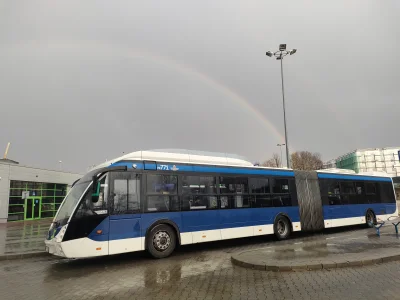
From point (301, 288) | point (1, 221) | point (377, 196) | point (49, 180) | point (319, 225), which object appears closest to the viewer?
point (301, 288)

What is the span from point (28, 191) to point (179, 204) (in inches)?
1002

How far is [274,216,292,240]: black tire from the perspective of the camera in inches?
534

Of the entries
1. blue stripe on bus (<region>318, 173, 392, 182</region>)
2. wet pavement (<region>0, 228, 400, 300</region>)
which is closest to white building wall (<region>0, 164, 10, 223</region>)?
wet pavement (<region>0, 228, 400, 300</region>)

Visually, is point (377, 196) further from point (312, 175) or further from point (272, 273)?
point (272, 273)

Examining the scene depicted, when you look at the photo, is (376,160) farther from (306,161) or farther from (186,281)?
(186,281)

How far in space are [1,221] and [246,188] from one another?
82.9ft

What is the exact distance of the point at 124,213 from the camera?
938 centimetres

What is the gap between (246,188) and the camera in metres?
12.7

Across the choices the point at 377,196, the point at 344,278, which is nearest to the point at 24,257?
the point at 344,278

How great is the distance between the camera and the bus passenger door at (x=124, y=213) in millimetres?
9086

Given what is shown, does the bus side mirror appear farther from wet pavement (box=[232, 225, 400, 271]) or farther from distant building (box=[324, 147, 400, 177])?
distant building (box=[324, 147, 400, 177])

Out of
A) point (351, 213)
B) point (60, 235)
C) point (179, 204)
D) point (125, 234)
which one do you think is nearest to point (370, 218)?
point (351, 213)

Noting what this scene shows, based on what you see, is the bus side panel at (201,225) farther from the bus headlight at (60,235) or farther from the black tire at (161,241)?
the bus headlight at (60,235)

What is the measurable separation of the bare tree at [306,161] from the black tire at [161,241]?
60.1 metres
